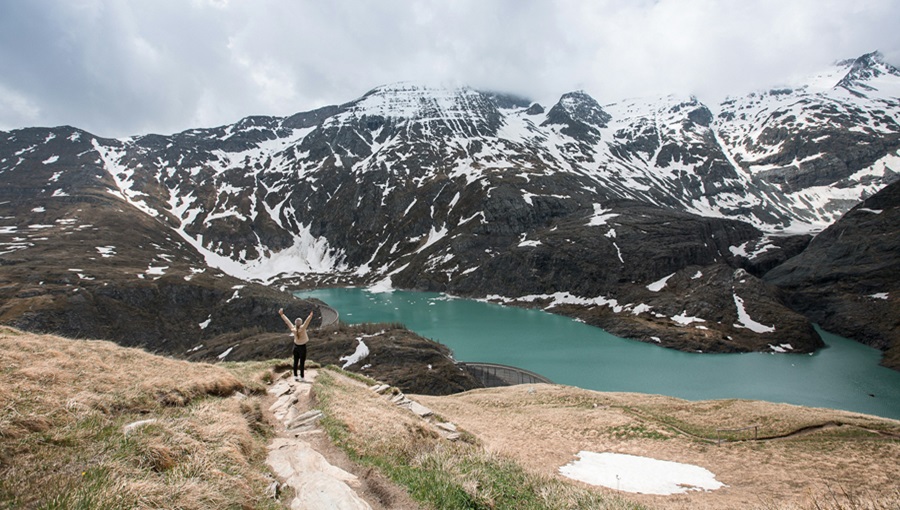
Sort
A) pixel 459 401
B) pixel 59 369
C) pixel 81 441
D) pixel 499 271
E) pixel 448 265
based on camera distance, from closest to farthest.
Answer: pixel 81 441
pixel 59 369
pixel 459 401
pixel 499 271
pixel 448 265

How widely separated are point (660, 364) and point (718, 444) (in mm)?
63671

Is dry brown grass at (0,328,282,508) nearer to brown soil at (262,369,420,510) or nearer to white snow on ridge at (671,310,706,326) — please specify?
brown soil at (262,369,420,510)

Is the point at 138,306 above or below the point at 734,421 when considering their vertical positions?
below

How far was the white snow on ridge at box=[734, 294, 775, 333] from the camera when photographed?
88.3m

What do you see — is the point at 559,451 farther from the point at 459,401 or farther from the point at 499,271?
the point at 499,271

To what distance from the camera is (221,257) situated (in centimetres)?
18450

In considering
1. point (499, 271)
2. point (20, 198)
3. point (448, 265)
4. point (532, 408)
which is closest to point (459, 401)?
point (532, 408)

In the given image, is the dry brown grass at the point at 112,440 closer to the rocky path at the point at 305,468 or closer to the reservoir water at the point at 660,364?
Answer: the rocky path at the point at 305,468

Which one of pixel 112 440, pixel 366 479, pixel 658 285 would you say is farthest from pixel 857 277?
pixel 112 440

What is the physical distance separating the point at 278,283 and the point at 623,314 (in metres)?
138

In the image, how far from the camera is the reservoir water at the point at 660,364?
196ft

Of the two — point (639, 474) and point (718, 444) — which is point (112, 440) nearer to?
point (639, 474)

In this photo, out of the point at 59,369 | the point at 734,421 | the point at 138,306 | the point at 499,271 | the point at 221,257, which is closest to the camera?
the point at 59,369

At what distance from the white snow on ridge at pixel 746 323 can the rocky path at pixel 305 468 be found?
105 metres
